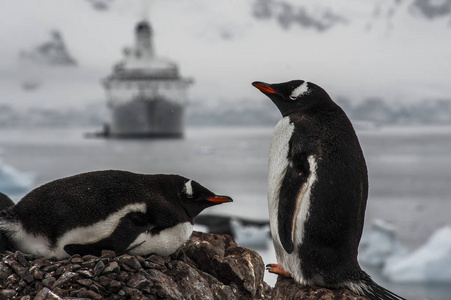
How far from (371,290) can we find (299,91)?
0.65 meters

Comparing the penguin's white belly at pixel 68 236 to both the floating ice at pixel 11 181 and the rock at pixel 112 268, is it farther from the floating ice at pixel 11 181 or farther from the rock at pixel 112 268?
the floating ice at pixel 11 181

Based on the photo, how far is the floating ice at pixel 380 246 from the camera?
508 cm

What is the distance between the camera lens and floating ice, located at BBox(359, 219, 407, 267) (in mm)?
5082

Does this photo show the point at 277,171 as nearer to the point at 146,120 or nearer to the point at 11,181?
the point at 11,181

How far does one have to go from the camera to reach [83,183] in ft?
5.39

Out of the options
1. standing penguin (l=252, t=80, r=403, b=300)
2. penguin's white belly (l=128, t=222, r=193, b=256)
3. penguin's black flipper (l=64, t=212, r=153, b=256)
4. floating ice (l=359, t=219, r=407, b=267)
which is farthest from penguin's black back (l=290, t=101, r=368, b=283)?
floating ice (l=359, t=219, r=407, b=267)

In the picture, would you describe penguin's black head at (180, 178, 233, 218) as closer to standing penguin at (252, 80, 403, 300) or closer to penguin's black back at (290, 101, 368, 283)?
standing penguin at (252, 80, 403, 300)

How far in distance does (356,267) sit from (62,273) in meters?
0.88

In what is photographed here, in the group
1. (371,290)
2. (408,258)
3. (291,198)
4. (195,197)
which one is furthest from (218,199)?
(408,258)

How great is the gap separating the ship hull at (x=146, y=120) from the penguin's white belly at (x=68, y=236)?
19.1 meters

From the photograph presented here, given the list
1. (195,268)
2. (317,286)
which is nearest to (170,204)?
(195,268)

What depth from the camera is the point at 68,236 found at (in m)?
1.56

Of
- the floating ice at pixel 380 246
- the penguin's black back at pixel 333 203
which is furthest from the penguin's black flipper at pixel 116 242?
the floating ice at pixel 380 246

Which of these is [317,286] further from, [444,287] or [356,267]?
[444,287]
